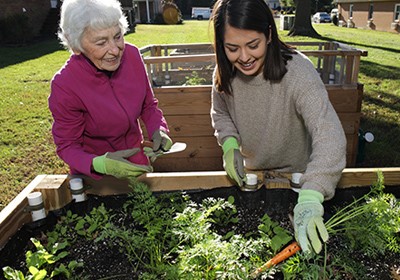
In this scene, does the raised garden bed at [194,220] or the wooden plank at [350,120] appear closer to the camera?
the raised garden bed at [194,220]

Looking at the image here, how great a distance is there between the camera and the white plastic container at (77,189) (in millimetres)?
1730

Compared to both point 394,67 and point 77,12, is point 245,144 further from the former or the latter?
point 394,67

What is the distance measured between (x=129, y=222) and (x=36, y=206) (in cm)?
40

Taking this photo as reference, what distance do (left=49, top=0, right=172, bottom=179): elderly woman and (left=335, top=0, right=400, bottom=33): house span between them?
78.6 feet

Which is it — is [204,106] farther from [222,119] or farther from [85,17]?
[85,17]

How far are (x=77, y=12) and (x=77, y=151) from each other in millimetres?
610

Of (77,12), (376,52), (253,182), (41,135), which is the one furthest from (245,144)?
(376,52)

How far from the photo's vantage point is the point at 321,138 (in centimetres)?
146

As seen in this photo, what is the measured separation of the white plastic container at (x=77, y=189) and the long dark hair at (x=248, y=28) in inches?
32.2

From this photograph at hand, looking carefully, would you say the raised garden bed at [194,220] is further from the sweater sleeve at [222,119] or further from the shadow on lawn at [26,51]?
the shadow on lawn at [26,51]

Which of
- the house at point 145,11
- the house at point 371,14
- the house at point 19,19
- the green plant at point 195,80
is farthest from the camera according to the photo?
the house at point 145,11

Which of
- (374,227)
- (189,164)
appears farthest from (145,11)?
(374,227)

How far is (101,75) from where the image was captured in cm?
182

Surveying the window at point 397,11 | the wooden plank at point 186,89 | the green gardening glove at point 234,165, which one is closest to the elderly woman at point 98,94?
the green gardening glove at point 234,165
